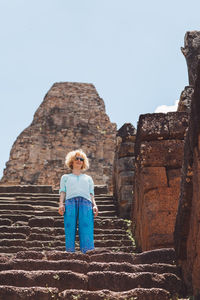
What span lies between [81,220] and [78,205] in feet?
0.61

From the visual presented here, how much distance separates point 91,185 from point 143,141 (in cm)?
82

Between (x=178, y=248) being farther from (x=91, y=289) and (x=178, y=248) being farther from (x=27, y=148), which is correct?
(x=27, y=148)

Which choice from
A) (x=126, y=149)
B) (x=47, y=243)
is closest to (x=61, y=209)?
(x=47, y=243)

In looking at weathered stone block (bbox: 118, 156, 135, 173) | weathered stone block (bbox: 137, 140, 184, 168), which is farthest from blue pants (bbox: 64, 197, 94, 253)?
weathered stone block (bbox: 118, 156, 135, 173)

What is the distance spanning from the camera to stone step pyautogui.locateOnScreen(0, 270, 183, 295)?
2.96 m

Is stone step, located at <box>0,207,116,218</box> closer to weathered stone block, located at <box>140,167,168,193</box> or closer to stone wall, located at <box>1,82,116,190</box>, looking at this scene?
weathered stone block, located at <box>140,167,168,193</box>

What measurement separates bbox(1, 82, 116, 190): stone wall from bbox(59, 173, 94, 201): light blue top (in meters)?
17.7

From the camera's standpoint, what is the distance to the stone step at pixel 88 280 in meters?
2.96

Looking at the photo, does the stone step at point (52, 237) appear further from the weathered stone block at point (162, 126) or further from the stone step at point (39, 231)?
the weathered stone block at point (162, 126)

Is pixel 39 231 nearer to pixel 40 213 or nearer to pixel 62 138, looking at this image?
pixel 40 213

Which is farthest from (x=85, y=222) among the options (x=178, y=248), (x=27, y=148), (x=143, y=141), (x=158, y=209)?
(x=27, y=148)

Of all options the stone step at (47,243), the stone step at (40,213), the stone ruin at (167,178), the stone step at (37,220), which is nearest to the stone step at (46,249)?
the stone ruin at (167,178)

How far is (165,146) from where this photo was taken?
18.1 ft

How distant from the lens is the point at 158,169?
5.38 m
